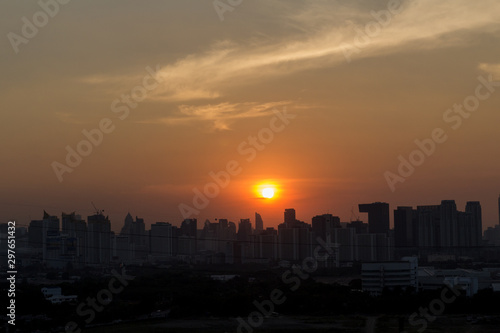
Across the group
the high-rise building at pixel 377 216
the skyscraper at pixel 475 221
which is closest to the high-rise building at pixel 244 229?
the high-rise building at pixel 377 216

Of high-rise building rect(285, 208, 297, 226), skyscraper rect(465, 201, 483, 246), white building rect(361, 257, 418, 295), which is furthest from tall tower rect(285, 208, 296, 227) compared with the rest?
white building rect(361, 257, 418, 295)

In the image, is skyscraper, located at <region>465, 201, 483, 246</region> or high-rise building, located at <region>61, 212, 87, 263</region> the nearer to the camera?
high-rise building, located at <region>61, 212, 87, 263</region>

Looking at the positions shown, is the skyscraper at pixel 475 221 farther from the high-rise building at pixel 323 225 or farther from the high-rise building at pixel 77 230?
the high-rise building at pixel 77 230

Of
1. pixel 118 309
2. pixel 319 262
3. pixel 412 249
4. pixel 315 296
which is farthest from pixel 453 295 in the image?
pixel 412 249

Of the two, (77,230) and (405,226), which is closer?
(77,230)

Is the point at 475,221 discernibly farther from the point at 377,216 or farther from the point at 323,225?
the point at 323,225

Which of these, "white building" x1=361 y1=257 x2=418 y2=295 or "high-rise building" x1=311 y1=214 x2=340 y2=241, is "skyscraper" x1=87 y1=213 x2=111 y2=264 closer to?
"high-rise building" x1=311 y1=214 x2=340 y2=241

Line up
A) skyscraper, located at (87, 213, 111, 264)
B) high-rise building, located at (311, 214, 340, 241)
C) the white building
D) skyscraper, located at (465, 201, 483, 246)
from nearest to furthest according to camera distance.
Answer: the white building, skyscraper, located at (87, 213, 111, 264), high-rise building, located at (311, 214, 340, 241), skyscraper, located at (465, 201, 483, 246)

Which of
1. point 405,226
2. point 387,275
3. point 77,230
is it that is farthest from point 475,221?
point 387,275
